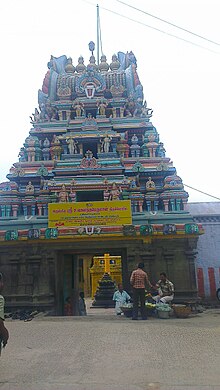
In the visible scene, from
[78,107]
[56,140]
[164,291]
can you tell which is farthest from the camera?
[78,107]

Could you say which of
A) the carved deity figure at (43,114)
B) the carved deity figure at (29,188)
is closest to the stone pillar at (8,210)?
the carved deity figure at (29,188)

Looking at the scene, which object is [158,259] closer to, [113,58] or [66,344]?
[66,344]

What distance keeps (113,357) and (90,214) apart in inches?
294

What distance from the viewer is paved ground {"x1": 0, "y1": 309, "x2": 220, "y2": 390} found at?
4.61m

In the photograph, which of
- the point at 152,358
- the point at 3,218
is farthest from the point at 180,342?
the point at 3,218

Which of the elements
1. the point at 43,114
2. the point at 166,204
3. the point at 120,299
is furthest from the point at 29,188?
the point at 120,299

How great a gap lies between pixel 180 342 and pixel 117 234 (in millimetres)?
6032

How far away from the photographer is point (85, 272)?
34.2m

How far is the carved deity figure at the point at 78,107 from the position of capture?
16219mm

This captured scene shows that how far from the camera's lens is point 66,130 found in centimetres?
1574

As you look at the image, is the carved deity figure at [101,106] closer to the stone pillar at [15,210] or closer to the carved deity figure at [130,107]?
the carved deity figure at [130,107]

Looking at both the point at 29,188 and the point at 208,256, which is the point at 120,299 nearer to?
the point at 29,188

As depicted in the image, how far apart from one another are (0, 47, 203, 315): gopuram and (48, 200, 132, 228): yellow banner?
4cm

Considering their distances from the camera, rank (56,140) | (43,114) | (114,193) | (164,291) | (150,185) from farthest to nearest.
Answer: (43,114) → (56,140) → (150,185) → (114,193) → (164,291)
